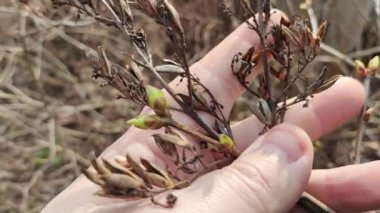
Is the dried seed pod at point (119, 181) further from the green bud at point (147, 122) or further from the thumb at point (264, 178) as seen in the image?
the thumb at point (264, 178)

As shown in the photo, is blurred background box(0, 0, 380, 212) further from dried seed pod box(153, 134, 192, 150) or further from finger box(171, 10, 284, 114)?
dried seed pod box(153, 134, 192, 150)

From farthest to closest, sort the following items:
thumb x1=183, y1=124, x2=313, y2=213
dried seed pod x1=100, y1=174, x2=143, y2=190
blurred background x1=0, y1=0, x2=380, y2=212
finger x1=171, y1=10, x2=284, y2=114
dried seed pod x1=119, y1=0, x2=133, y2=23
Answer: blurred background x1=0, y1=0, x2=380, y2=212 < finger x1=171, y1=10, x2=284, y2=114 < thumb x1=183, y1=124, x2=313, y2=213 < dried seed pod x1=119, y1=0, x2=133, y2=23 < dried seed pod x1=100, y1=174, x2=143, y2=190

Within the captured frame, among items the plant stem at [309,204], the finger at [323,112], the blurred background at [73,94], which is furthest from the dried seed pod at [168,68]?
the blurred background at [73,94]

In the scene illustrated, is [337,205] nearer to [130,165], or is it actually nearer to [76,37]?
[130,165]

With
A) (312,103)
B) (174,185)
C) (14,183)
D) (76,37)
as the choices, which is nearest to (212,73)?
(312,103)

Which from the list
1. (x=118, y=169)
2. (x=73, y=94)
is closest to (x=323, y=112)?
(x=118, y=169)

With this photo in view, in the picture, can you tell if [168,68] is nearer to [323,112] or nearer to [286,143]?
[286,143]

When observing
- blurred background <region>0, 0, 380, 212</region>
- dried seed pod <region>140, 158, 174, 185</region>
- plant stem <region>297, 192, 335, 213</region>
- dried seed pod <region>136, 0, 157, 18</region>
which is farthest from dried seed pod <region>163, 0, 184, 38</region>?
blurred background <region>0, 0, 380, 212</region>
